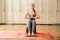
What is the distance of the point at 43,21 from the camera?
7.65 meters

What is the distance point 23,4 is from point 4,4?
0.95 meters

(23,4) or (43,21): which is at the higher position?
(23,4)

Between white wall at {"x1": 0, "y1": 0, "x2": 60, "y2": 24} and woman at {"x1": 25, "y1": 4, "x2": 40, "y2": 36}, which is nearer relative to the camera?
woman at {"x1": 25, "y1": 4, "x2": 40, "y2": 36}

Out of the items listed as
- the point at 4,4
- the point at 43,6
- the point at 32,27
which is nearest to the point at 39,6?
the point at 43,6

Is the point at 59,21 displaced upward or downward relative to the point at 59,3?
downward

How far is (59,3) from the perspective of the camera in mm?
7633

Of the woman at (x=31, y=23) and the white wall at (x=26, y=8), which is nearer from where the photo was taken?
the woman at (x=31, y=23)

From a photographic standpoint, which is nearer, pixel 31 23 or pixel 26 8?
pixel 31 23

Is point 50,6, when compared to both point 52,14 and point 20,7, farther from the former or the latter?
point 20,7

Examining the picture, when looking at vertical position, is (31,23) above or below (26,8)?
below

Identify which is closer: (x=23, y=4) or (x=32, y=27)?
(x=32, y=27)

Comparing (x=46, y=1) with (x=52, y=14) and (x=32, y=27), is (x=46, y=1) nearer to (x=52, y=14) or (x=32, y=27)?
(x=52, y=14)

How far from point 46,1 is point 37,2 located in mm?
457

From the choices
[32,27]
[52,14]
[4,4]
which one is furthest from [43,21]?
[32,27]
